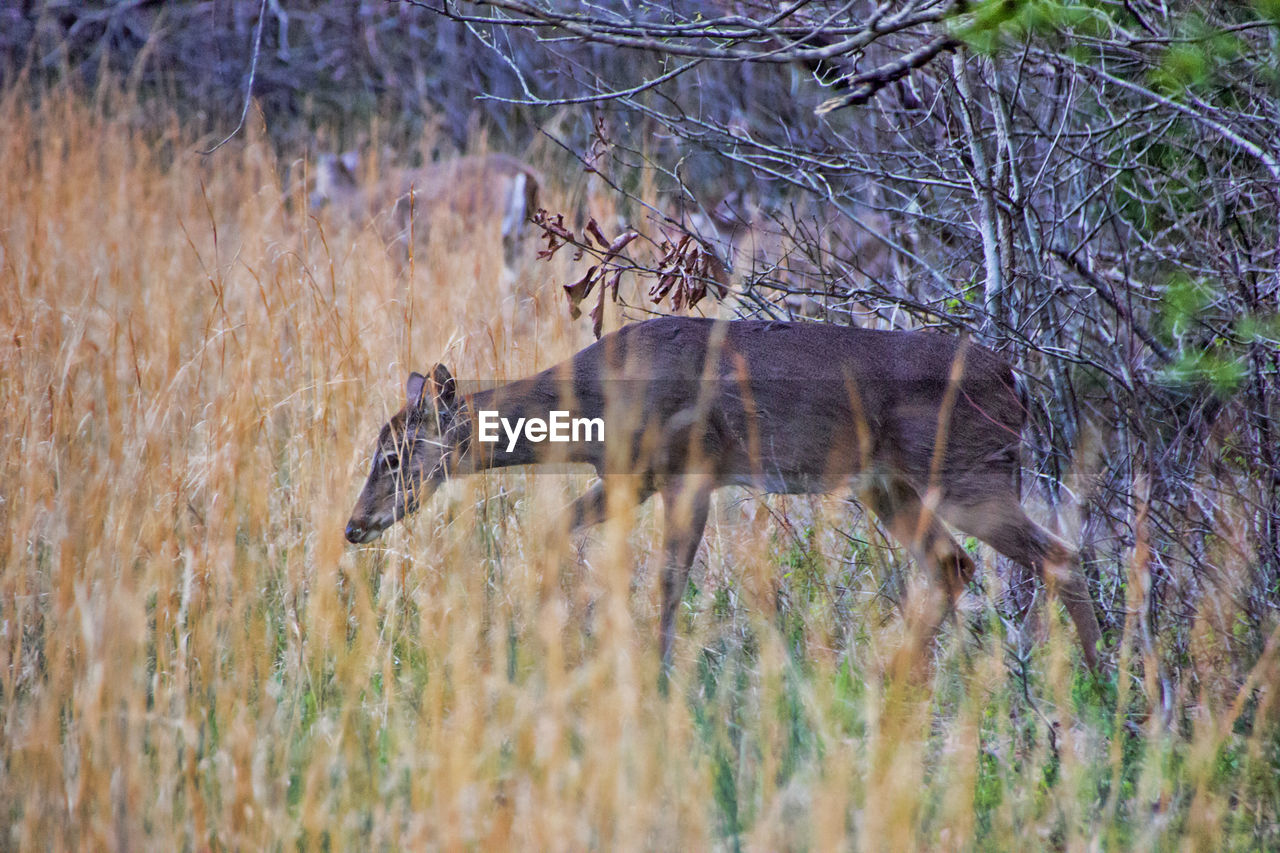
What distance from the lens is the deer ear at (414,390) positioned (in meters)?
4.11

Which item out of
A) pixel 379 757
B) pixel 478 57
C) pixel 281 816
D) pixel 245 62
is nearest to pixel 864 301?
pixel 379 757

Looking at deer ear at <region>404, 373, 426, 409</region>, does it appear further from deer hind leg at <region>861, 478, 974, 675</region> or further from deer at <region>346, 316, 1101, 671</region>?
deer hind leg at <region>861, 478, 974, 675</region>

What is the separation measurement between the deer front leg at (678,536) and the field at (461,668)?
9 cm

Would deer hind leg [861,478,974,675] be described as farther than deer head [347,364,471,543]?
No

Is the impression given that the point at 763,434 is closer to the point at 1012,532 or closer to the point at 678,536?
the point at 678,536

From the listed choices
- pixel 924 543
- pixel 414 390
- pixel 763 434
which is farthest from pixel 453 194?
pixel 924 543

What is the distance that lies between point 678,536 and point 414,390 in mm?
1031

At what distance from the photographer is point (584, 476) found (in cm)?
484

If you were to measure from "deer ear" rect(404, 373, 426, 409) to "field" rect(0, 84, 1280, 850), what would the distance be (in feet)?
0.82

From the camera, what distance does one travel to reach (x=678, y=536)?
3.94m

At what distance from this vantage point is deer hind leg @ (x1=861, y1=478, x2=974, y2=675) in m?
3.83

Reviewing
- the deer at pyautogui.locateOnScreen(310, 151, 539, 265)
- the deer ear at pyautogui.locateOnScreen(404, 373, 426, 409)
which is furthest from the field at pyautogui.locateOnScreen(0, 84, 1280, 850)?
the deer at pyautogui.locateOnScreen(310, 151, 539, 265)

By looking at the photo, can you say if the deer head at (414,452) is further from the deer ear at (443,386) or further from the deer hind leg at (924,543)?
the deer hind leg at (924,543)

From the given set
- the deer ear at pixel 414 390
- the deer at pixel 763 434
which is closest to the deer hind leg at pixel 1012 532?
the deer at pixel 763 434
